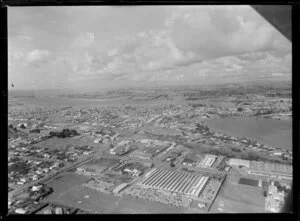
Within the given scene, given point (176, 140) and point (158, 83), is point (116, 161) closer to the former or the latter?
point (176, 140)

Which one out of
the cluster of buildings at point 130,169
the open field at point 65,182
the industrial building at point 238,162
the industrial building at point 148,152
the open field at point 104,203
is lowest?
the open field at point 104,203

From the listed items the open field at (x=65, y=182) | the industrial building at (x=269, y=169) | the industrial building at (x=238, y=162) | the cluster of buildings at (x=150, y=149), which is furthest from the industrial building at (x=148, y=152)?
the industrial building at (x=269, y=169)

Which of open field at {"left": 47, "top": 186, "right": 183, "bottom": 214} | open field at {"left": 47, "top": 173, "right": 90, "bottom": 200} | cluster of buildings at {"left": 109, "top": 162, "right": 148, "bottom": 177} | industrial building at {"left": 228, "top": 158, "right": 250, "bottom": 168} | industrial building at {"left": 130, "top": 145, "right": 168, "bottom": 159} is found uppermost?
industrial building at {"left": 130, "top": 145, "right": 168, "bottom": 159}

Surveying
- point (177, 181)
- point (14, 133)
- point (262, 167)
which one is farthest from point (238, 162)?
point (14, 133)

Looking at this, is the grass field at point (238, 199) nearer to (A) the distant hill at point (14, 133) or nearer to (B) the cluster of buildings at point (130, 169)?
(B) the cluster of buildings at point (130, 169)

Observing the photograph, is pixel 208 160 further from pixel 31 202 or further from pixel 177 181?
pixel 31 202

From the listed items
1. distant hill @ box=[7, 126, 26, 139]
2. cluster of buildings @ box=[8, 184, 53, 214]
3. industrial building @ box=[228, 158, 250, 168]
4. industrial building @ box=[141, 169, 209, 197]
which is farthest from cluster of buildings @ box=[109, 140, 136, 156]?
industrial building @ box=[228, 158, 250, 168]

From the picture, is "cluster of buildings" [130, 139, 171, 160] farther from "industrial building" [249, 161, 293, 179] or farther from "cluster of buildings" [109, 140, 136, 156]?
"industrial building" [249, 161, 293, 179]

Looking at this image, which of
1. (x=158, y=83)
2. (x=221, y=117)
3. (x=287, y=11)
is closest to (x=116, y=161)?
(x=158, y=83)
